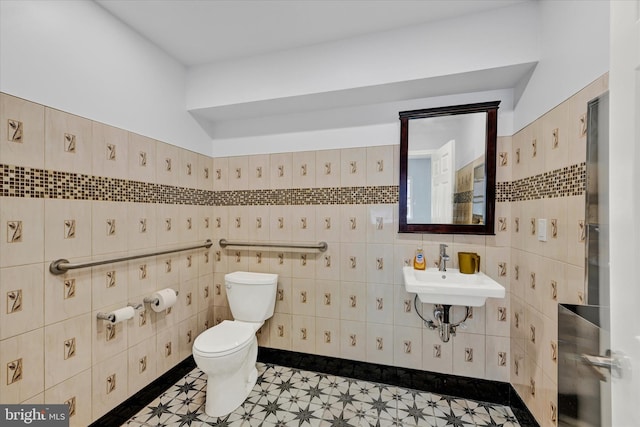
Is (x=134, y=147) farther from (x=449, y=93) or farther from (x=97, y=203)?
(x=449, y=93)

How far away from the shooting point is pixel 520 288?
5.80ft

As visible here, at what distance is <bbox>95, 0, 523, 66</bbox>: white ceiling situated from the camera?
157cm

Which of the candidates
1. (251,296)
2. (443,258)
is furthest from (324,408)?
(443,258)

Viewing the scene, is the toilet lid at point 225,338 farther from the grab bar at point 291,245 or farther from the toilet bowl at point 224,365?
the grab bar at point 291,245

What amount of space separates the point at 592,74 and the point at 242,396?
8.59 feet

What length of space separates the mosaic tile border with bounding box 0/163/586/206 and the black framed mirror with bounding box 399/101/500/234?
0.42 feet

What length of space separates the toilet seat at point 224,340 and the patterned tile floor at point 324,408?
45cm

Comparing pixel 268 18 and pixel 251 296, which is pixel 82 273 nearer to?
pixel 251 296

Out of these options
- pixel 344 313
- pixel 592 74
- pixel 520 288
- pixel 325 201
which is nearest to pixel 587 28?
pixel 592 74

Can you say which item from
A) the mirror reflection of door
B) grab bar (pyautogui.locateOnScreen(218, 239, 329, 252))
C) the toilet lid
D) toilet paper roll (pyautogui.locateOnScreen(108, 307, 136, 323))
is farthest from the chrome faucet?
toilet paper roll (pyautogui.locateOnScreen(108, 307, 136, 323))

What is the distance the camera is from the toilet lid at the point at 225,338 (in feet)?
5.61

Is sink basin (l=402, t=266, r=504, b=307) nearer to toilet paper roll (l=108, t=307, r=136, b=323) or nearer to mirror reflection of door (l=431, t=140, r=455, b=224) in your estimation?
mirror reflection of door (l=431, t=140, r=455, b=224)

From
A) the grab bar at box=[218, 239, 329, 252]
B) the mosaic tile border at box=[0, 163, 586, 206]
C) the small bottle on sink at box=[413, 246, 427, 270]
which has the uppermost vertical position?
the mosaic tile border at box=[0, 163, 586, 206]

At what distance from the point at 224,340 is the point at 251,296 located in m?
0.42
